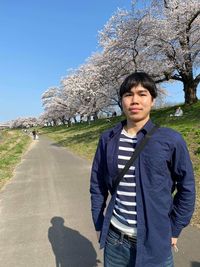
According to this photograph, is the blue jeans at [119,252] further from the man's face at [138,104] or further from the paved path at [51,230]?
the paved path at [51,230]

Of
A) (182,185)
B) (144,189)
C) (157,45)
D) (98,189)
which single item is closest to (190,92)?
(157,45)

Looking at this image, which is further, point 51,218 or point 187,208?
point 51,218

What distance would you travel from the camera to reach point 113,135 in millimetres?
2758

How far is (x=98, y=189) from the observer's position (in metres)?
2.92

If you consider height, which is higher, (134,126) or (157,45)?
(157,45)

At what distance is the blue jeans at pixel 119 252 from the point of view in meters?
2.64

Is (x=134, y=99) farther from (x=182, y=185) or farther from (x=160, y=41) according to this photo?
(x=160, y=41)

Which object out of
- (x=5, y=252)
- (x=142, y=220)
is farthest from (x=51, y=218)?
(x=142, y=220)

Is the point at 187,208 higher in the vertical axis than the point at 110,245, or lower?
higher

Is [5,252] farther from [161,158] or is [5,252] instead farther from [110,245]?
[161,158]

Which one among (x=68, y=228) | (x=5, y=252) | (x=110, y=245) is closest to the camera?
(x=110, y=245)

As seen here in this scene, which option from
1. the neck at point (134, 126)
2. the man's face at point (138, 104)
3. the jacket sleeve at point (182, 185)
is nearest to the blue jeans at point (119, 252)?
the jacket sleeve at point (182, 185)

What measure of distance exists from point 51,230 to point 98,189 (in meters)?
3.75

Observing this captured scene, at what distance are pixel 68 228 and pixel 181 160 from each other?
4.30 meters
